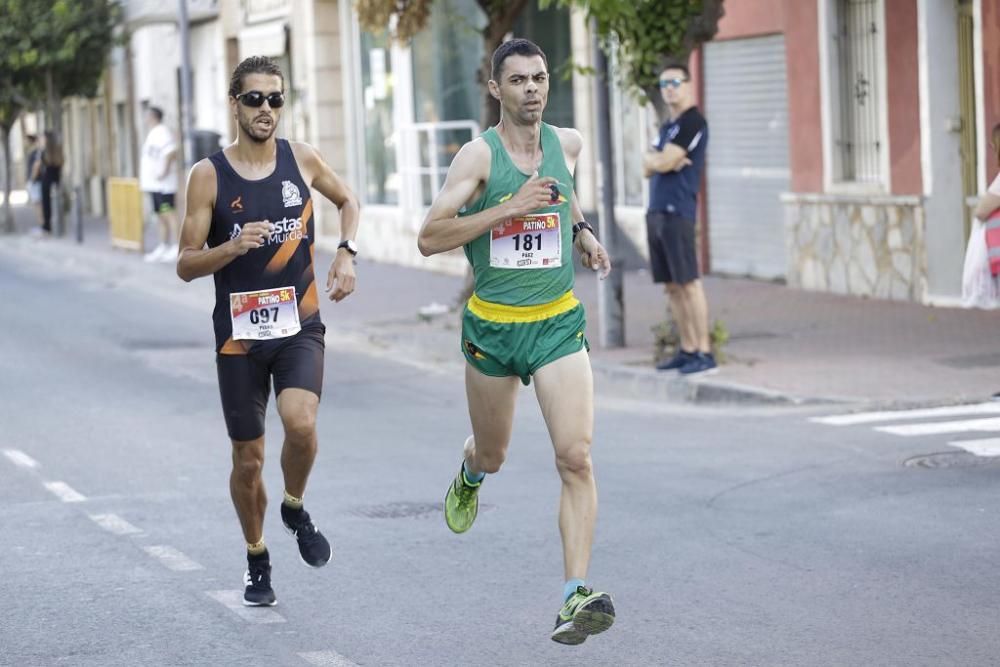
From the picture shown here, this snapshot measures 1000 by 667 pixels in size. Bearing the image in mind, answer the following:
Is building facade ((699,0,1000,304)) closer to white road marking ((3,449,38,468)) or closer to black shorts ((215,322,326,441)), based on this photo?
white road marking ((3,449,38,468))

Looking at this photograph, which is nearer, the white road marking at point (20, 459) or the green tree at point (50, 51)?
the white road marking at point (20, 459)

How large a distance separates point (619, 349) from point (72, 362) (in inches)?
181

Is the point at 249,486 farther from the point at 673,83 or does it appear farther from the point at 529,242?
the point at 673,83

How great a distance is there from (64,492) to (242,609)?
3.02 meters

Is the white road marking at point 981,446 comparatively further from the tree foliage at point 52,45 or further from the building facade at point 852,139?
the tree foliage at point 52,45

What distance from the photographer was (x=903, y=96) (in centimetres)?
1761

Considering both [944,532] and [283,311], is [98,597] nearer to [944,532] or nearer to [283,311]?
[283,311]

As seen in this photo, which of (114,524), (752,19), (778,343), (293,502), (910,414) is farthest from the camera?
(752,19)

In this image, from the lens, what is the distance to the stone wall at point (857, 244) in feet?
57.3

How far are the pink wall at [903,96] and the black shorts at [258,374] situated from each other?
442 inches

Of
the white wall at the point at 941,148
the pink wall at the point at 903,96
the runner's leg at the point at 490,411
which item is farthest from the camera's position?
the pink wall at the point at 903,96

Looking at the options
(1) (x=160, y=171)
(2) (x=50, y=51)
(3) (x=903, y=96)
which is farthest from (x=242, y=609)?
(2) (x=50, y=51)

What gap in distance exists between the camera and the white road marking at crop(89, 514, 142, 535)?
880 cm

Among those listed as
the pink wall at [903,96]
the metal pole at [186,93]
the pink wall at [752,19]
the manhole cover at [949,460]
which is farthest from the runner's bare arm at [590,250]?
the metal pole at [186,93]
